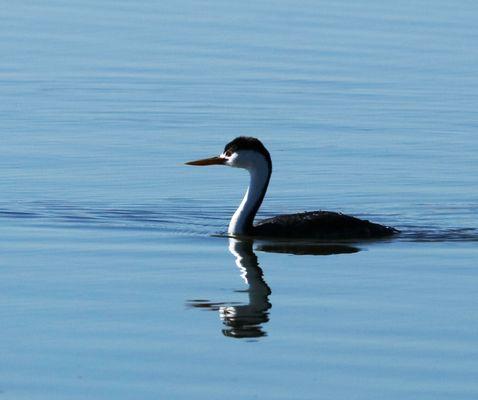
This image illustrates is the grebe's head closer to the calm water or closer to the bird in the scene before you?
the bird

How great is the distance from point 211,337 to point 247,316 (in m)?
0.81

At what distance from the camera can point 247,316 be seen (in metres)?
12.2

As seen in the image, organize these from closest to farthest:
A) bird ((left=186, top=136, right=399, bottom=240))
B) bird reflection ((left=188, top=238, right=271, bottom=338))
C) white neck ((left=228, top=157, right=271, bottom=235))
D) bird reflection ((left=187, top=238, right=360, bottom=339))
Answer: bird reflection ((left=188, top=238, right=271, bottom=338))
bird reflection ((left=187, top=238, right=360, bottom=339))
bird ((left=186, top=136, right=399, bottom=240))
white neck ((left=228, top=157, right=271, bottom=235))

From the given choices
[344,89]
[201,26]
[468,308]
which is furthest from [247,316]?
[201,26]

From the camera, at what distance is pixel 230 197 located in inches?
720

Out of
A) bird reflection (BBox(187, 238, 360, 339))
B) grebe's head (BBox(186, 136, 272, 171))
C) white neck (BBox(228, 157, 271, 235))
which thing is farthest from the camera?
grebe's head (BBox(186, 136, 272, 171))

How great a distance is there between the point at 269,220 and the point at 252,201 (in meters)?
0.36

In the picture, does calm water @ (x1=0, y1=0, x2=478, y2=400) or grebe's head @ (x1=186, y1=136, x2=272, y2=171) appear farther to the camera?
grebe's head @ (x1=186, y1=136, x2=272, y2=171)

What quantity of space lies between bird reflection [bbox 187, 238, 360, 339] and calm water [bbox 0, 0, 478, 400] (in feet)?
0.11

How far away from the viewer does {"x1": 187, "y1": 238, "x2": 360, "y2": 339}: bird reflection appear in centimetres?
1186

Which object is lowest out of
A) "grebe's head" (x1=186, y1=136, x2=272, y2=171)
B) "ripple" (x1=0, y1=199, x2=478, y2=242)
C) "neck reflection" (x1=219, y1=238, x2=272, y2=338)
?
"neck reflection" (x1=219, y1=238, x2=272, y2=338)

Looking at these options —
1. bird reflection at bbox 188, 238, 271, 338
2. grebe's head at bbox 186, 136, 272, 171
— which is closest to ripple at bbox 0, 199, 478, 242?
grebe's head at bbox 186, 136, 272, 171

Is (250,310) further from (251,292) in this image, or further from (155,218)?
(155,218)

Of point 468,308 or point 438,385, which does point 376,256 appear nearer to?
point 468,308
